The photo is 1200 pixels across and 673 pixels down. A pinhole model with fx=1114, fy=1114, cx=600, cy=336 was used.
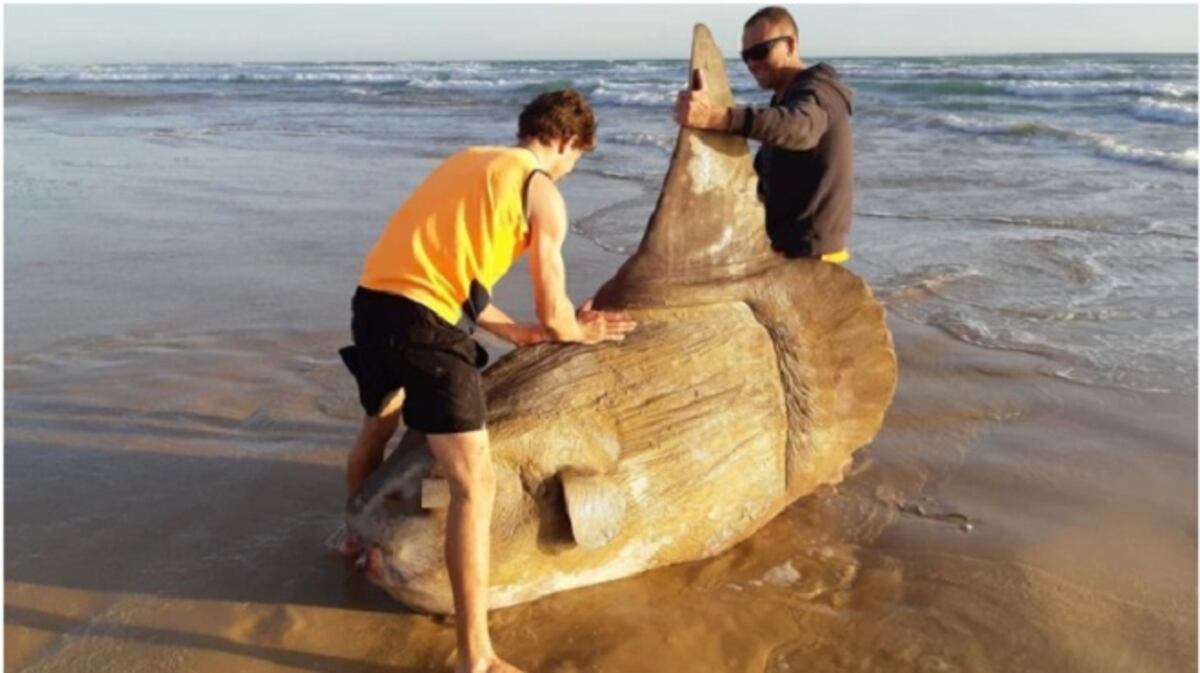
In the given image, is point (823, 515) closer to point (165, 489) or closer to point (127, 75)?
point (165, 489)

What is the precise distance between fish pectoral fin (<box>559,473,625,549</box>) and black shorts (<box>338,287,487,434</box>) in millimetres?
387

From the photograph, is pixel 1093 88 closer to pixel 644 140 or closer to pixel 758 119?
pixel 644 140

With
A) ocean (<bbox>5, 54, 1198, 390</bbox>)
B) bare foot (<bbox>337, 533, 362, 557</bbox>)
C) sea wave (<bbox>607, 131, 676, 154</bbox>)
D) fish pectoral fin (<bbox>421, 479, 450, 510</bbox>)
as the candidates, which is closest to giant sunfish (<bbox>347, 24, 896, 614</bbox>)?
fish pectoral fin (<bbox>421, 479, 450, 510</bbox>)

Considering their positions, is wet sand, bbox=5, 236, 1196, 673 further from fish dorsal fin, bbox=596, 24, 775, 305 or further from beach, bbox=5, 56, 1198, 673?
fish dorsal fin, bbox=596, 24, 775, 305

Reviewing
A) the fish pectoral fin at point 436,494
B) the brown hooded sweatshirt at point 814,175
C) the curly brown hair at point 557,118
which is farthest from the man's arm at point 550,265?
the brown hooded sweatshirt at point 814,175

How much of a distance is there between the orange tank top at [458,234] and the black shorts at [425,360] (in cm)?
4

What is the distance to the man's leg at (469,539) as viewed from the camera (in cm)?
337

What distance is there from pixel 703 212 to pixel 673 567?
133 centimetres

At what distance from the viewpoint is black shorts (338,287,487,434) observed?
3.39m

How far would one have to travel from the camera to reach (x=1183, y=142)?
1656 centimetres

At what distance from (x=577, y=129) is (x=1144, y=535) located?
280 centimetres

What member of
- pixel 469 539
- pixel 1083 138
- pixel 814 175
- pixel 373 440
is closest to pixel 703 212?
pixel 814 175

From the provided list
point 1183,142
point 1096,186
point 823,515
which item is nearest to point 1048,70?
point 1183,142

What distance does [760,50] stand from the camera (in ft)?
14.9
